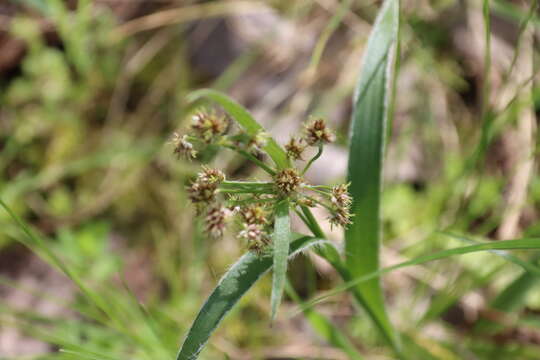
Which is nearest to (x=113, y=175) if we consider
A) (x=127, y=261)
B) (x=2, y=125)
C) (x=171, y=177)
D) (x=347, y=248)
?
(x=171, y=177)

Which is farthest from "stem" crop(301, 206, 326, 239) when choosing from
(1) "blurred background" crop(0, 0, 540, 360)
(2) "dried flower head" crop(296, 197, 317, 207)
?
(1) "blurred background" crop(0, 0, 540, 360)

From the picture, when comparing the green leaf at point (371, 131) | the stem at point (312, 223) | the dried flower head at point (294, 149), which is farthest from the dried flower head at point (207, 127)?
the green leaf at point (371, 131)

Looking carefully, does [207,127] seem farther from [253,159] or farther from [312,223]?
[312,223]

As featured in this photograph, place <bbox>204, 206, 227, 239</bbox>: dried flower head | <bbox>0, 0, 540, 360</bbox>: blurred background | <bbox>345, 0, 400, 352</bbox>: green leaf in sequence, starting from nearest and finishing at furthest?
<bbox>204, 206, 227, 239</bbox>: dried flower head → <bbox>345, 0, 400, 352</bbox>: green leaf → <bbox>0, 0, 540, 360</bbox>: blurred background

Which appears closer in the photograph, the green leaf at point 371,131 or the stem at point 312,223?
the stem at point 312,223

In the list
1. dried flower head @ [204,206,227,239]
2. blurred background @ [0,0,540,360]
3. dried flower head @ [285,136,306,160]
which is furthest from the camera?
blurred background @ [0,0,540,360]

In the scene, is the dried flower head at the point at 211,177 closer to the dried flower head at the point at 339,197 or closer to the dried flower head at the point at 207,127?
the dried flower head at the point at 207,127

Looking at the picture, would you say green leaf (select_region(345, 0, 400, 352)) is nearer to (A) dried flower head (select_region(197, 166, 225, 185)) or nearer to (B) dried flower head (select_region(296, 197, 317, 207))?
(B) dried flower head (select_region(296, 197, 317, 207))
